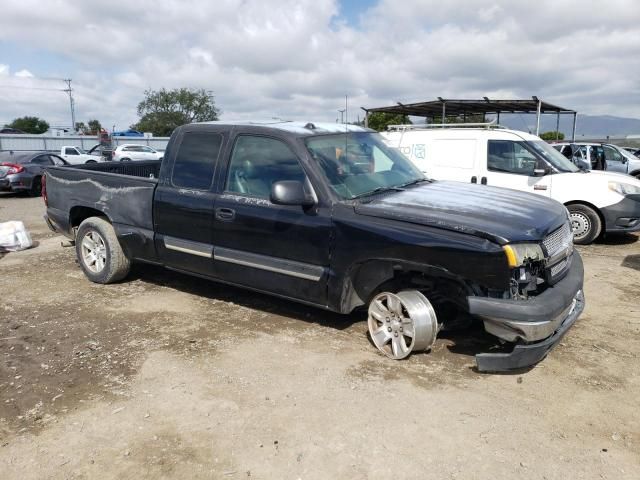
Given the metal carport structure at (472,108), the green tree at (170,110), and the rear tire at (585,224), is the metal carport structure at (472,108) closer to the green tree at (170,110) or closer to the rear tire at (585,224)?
the rear tire at (585,224)

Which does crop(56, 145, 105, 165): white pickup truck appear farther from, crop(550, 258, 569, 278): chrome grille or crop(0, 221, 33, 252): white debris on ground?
crop(550, 258, 569, 278): chrome grille

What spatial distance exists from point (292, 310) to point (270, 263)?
86 cm

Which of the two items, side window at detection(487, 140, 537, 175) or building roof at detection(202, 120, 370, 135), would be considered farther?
side window at detection(487, 140, 537, 175)

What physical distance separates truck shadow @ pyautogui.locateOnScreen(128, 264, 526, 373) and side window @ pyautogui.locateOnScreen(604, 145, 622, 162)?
15837 mm

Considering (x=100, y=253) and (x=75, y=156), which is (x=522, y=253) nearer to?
(x=100, y=253)

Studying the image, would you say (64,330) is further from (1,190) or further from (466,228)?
(1,190)

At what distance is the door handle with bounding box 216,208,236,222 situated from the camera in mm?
4668

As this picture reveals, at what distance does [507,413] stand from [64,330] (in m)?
3.79

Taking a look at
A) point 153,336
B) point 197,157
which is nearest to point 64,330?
point 153,336

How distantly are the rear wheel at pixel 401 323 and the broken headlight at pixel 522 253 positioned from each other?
738mm

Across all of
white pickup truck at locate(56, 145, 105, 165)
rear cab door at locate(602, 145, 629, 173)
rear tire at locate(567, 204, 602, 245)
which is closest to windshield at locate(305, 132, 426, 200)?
rear tire at locate(567, 204, 602, 245)

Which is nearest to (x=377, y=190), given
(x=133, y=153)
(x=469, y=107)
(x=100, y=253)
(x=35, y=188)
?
(x=100, y=253)

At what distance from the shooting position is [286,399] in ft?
11.5

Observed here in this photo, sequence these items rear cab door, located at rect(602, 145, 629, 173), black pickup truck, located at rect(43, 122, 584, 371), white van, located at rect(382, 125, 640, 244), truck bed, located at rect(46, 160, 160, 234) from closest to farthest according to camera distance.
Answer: black pickup truck, located at rect(43, 122, 584, 371) → truck bed, located at rect(46, 160, 160, 234) → white van, located at rect(382, 125, 640, 244) → rear cab door, located at rect(602, 145, 629, 173)
